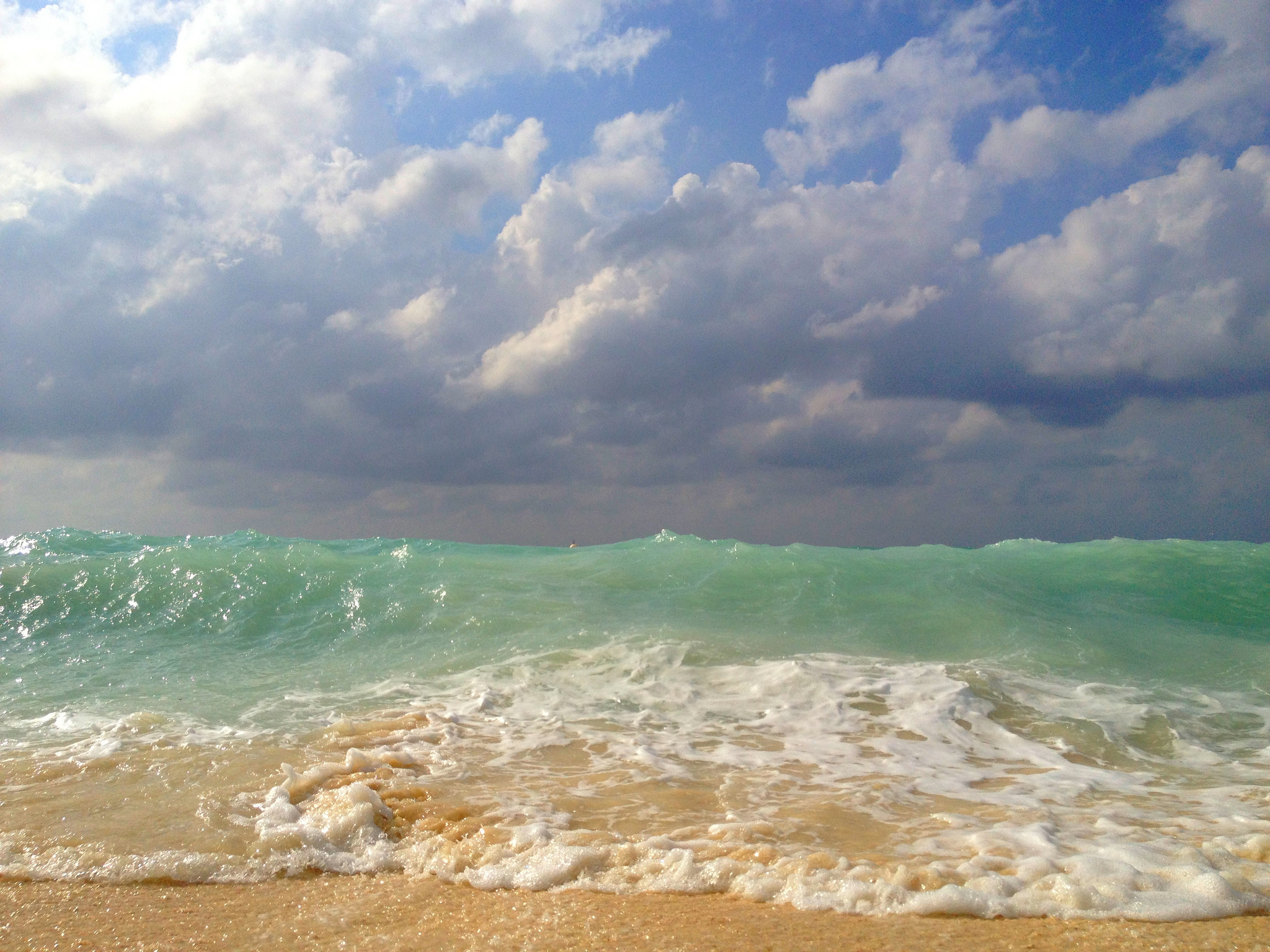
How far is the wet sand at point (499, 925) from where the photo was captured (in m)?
2.92

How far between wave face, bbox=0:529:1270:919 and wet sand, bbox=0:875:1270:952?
5.4 inches

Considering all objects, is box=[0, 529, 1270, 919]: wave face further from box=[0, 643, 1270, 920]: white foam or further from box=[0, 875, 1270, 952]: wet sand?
box=[0, 875, 1270, 952]: wet sand

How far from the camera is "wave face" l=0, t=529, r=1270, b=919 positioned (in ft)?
12.1

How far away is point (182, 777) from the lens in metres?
Result: 4.92

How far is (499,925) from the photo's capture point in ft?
10.2

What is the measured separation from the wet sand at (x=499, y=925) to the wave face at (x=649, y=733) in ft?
0.45

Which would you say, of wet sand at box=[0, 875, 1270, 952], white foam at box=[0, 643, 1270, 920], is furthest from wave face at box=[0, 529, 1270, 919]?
wet sand at box=[0, 875, 1270, 952]

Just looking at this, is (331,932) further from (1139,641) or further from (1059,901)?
(1139,641)

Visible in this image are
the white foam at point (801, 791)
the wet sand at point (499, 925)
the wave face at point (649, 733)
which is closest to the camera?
the wet sand at point (499, 925)

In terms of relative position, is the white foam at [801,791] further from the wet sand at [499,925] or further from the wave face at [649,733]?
the wet sand at [499,925]

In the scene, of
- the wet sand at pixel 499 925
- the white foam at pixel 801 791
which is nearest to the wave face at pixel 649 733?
the white foam at pixel 801 791

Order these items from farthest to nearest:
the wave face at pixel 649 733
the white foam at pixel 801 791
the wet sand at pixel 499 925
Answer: the wave face at pixel 649 733 < the white foam at pixel 801 791 < the wet sand at pixel 499 925

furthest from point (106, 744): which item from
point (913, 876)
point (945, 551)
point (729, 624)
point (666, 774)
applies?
point (945, 551)

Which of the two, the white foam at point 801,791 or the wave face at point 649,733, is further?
the wave face at point 649,733
